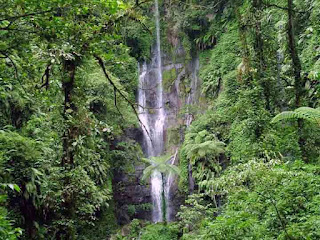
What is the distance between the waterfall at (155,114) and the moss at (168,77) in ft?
0.91

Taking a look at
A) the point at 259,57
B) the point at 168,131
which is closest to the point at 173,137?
the point at 168,131

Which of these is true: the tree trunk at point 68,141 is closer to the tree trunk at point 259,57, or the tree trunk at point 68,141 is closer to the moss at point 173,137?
the tree trunk at point 259,57

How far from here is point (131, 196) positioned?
15.5 m

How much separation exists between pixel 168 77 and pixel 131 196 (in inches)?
309

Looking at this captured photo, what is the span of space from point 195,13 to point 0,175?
14978 millimetres

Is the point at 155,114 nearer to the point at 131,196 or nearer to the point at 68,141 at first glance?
the point at 131,196

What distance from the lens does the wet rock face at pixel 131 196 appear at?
1473cm

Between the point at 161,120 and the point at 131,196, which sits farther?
the point at 161,120

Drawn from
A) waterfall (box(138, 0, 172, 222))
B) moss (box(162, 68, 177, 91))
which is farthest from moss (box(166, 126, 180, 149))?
moss (box(162, 68, 177, 91))

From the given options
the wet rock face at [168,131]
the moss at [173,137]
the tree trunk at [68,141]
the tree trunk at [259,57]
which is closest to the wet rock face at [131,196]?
the wet rock face at [168,131]

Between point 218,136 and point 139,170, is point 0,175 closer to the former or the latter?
point 218,136

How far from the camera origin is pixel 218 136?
44.2ft

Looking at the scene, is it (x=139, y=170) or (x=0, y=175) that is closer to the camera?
(x=0, y=175)

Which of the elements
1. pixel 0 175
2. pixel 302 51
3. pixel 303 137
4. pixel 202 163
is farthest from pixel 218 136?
pixel 0 175
